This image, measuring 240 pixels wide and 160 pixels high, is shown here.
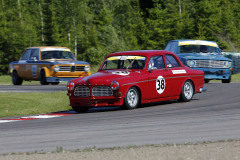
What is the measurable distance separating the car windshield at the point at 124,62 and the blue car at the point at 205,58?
7174 mm

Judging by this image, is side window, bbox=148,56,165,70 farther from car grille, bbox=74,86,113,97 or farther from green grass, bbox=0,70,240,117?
green grass, bbox=0,70,240,117

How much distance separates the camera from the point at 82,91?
44.0 feet

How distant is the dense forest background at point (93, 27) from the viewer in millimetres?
65438

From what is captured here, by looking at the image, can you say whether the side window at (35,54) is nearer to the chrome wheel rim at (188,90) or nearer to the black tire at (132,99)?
the chrome wheel rim at (188,90)

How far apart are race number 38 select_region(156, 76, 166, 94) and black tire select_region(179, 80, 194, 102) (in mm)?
809

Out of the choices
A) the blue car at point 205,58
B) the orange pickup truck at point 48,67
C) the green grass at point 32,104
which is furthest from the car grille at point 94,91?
the orange pickup truck at point 48,67

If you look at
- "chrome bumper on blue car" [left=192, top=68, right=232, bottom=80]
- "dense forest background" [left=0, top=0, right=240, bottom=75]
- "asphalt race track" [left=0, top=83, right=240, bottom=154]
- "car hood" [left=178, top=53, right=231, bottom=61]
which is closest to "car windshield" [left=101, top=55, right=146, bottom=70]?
"asphalt race track" [left=0, top=83, right=240, bottom=154]

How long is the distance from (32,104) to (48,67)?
8.22 metres

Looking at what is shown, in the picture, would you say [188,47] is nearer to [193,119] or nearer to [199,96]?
[199,96]

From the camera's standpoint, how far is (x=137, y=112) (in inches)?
500

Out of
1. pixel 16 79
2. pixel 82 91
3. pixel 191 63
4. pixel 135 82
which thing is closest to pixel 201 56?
pixel 191 63

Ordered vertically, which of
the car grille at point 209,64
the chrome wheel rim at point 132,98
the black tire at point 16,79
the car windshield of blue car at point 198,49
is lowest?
the black tire at point 16,79

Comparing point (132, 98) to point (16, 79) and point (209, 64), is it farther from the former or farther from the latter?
point (16, 79)

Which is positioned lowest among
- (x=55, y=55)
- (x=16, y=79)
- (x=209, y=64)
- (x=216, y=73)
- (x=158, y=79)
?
(x=16, y=79)
